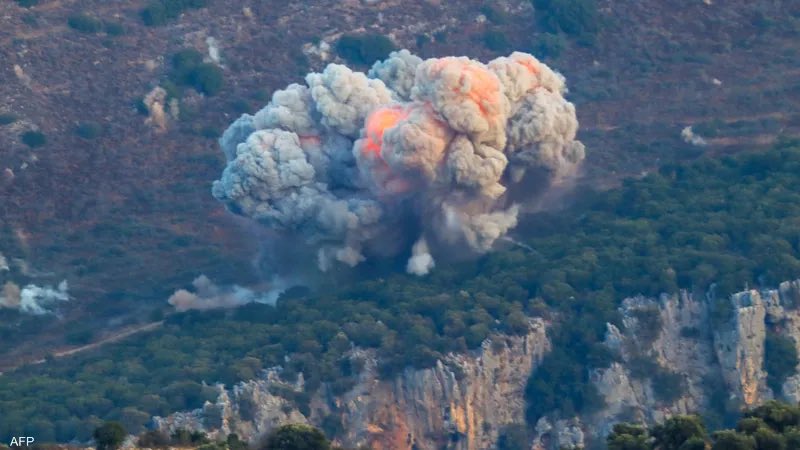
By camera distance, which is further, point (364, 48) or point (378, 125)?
point (364, 48)

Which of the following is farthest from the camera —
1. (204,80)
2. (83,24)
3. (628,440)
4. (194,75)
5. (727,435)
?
(83,24)

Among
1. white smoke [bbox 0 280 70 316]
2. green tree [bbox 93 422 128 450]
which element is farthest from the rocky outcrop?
green tree [bbox 93 422 128 450]

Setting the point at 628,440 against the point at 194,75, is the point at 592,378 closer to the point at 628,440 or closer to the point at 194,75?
the point at 628,440

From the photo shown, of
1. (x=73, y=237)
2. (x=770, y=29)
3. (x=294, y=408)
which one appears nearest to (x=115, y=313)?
(x=73, y=237)

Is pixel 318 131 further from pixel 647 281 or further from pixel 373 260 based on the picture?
pixel 647 281

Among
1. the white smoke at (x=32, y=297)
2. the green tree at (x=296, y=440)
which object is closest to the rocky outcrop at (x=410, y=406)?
the white smoke at (x=32, y=297)

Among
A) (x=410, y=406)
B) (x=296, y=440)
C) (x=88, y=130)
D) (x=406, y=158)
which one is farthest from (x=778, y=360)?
(x=88, y=130)
